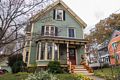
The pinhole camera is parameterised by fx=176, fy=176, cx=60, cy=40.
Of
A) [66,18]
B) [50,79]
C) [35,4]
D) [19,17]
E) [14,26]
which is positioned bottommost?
[50,79]

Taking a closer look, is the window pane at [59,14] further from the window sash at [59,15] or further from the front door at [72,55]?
the front door at [72,55]

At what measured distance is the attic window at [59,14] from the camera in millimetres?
21281

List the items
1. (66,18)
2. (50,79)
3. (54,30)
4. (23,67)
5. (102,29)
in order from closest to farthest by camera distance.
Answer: (50,79) < (23,67) < (54,30) < (66,18) < (102,29)

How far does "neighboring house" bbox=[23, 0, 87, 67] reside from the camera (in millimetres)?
18562

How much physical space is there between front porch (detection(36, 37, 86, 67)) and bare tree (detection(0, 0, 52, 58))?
8.37 meters

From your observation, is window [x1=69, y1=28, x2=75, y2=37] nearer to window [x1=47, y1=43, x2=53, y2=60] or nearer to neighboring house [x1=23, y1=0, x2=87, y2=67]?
neighboring house [x1=23, y1=0, x2=87, y2=67]

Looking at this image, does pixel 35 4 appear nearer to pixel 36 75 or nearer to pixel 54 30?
pixel 36 75

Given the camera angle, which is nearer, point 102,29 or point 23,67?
point 23,67

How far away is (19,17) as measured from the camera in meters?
9.13

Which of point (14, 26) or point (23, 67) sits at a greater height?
point (14, 26)

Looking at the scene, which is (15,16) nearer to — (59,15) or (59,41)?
(59,41)

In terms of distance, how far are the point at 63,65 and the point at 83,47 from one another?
13.9 ft

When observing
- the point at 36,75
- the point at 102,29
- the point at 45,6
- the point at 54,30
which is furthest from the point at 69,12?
the point at 102,29

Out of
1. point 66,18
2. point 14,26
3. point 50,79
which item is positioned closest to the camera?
point 50,79
